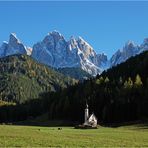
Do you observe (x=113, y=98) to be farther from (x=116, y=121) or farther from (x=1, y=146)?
(x=1, y=146)

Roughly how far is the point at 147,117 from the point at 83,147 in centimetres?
12121

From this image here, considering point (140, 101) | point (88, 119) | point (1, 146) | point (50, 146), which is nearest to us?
point (1, 146)

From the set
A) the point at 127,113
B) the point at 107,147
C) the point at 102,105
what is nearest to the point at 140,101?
the point at 127,113

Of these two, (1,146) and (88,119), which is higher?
(88,119)

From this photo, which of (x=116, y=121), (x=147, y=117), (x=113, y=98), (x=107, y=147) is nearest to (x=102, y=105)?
(x=113, y=98)

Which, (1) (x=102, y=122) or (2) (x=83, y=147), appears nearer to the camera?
(2) (x=83, y=147)

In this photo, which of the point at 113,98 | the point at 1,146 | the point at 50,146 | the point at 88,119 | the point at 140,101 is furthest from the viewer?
the point at 113,98

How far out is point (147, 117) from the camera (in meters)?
170

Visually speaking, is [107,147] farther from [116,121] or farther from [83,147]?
[116,121]

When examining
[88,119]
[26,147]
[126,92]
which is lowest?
[26,147]

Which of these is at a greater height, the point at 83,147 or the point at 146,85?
the point at 146,85

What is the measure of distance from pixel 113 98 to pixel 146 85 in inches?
617

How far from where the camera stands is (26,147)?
49406mm

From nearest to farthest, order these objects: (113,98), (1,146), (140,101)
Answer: (1,146) → (140,101) → (113,98)
